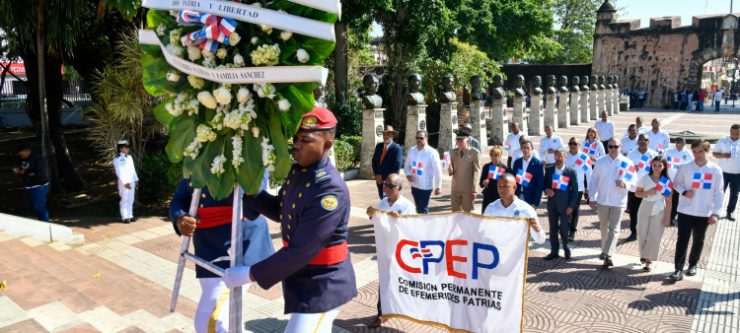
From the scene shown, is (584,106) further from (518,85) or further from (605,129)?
(605,129)

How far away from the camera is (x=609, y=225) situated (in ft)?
25.8

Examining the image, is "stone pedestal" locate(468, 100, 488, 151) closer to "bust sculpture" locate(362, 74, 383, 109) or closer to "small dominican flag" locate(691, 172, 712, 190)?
"bust sculpture" locate(362, 74, 383, 109)

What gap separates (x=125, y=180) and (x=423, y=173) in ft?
19.4

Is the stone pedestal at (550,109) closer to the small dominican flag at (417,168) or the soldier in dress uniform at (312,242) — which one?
the small dominican flag at (417,168)

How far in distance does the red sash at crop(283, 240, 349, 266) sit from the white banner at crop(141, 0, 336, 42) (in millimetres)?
1331

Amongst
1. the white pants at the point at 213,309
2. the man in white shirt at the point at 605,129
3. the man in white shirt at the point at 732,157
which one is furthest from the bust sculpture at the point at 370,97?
the white pants at the point at 213,309

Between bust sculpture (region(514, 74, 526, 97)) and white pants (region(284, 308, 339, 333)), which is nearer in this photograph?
white pants (region(284, 308, 339, 333))

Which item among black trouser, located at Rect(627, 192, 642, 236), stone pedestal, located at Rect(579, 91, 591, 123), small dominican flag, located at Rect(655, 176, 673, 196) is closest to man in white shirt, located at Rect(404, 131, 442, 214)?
small dominican flag, located at Rect(655, 176, 673, 196)

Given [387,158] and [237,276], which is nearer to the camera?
[237,276]

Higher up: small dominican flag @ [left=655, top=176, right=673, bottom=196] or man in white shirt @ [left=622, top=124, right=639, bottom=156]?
man in white shirt @ [left=622, top=124, right=639, bottom=156]

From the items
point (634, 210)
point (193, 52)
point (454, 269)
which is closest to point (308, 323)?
point (193, 52)

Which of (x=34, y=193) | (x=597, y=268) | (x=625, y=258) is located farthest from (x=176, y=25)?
(x=34, y=193)

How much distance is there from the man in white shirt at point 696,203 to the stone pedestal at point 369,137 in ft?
28.3

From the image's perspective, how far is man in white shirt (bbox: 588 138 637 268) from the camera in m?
7.74
